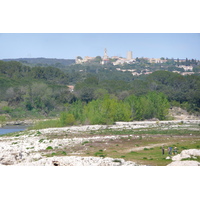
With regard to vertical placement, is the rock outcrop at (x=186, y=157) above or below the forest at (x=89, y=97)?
above

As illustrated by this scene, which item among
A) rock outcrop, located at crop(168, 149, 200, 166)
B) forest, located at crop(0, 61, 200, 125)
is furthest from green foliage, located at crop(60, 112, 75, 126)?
rock outcrop, located at crop(168, 149, 200, 166)

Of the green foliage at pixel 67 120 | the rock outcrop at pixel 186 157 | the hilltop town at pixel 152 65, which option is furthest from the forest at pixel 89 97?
the hilltop town at pixel 152 65

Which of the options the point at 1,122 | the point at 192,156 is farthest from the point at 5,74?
the point at 192,156

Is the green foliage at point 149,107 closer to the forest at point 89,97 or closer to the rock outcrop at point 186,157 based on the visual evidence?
the forest at point 89,97

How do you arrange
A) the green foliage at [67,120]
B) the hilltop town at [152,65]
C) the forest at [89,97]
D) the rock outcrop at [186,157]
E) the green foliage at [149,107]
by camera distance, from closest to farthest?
the rock outcrop at [186,157] → the green foliage at [67,120] → the forest at [89,97] → the green foliage at [149,107] → the hilltop town at [152,65]

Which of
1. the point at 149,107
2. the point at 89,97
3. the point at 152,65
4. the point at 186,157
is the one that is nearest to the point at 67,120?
the point at 149,107

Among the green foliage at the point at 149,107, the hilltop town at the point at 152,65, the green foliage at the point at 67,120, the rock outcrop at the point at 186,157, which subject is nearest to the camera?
the rock outcrop at the point at 186,157

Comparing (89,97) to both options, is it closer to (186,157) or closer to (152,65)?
(186,157)

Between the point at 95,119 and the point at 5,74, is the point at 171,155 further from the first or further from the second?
the point at 5,74

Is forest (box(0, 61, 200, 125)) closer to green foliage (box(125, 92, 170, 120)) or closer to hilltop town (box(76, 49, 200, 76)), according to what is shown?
green foliage (box(125, 92, 170, 120))
